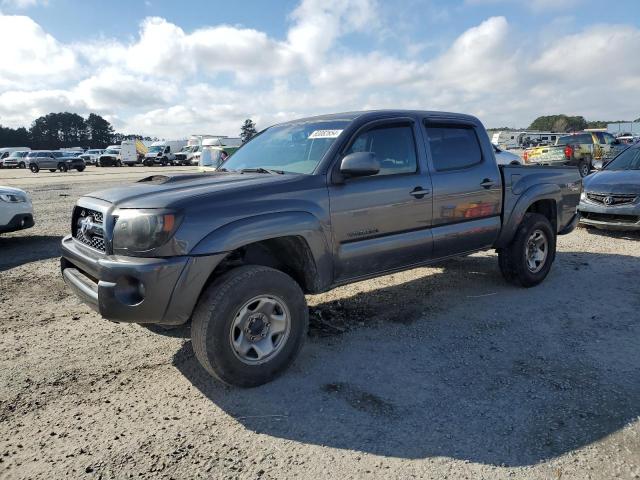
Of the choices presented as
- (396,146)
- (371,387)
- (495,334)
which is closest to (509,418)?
(371,387)

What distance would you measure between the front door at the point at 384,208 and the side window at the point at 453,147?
0.24 meters

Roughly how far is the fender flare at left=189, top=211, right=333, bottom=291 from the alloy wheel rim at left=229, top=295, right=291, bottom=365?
39 cm

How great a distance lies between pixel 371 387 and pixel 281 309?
0.82 m

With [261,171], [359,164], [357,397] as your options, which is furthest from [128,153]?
[357,397]

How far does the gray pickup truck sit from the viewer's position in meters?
2.96

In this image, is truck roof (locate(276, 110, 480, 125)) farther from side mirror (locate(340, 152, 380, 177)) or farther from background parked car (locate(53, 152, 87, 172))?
background parked car (locate(53, 152, 87, 172))

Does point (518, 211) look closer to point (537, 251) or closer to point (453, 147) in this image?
point (537, 251)

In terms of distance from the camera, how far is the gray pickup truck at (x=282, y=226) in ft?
9.71

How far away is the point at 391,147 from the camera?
13.7ft

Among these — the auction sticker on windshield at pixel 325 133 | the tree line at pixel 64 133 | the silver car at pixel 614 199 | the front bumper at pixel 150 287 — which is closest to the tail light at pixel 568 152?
the silver car at pixel 614 199

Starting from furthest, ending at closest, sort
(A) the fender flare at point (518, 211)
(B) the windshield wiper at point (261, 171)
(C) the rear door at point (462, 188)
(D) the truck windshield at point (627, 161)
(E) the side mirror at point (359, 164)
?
(D) the truck windshield at point (627, 161), (A) the fender flare at point (518, 211), (C) the rear door at point (462, 188), (B) the windshield wiper at point (261, 171), (E) the side mirror at point (359, 164)

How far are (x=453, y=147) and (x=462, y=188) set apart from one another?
454 mm

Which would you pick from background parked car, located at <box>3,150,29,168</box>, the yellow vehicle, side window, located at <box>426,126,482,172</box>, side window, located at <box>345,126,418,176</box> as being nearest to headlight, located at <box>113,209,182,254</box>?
side window, located at <box>345,126,418,176</box>

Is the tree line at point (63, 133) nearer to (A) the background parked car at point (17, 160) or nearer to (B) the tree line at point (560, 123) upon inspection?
(A) the background parked car at point (17, 160)
